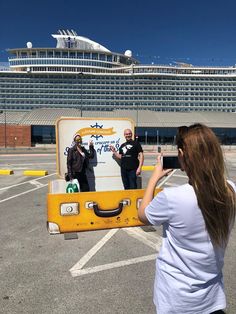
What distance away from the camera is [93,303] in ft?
11.6

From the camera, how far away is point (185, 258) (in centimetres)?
173

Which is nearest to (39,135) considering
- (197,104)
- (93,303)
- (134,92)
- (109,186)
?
(134,92)

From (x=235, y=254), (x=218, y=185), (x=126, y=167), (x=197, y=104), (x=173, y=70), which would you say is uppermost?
(x=173, y=70)

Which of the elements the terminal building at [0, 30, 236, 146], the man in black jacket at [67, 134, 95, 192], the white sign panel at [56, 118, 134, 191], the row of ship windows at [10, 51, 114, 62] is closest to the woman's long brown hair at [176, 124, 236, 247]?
the man in black jacket at [67, 134, 95, 192]

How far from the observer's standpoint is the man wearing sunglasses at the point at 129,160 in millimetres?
7105

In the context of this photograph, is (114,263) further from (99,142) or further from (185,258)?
(99,142)

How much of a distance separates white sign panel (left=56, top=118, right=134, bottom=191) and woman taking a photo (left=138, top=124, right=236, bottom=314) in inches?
218

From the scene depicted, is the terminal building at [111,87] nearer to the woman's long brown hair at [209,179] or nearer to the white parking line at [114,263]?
the white parking line at [114,263]

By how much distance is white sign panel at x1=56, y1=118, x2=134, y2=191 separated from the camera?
7.22m

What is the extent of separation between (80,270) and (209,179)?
10.5ft

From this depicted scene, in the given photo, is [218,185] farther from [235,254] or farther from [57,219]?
[57,219]

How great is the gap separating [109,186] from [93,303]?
13.6 feet

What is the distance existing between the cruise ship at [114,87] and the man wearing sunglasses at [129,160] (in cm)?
8075

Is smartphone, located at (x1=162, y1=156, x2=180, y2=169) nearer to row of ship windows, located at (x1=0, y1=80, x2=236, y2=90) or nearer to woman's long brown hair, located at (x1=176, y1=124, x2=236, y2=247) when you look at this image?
woman's long brown hair, located at (x1=176, y1=124, x2=236, y2=247)
